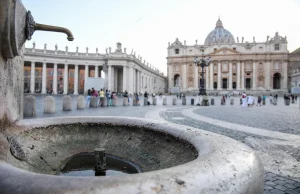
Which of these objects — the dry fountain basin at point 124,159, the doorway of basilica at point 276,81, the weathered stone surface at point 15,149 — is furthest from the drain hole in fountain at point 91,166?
the doorway of basilica at point 276,81

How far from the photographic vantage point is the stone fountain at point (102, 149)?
85 cm

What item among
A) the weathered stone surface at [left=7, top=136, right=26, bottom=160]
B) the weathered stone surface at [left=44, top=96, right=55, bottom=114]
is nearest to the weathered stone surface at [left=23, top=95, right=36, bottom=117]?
the weathered stone surface at [left=44, top=96, right=55, bottom=114]

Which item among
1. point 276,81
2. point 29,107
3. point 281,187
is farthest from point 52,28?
point 276,81

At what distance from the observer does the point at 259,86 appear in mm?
70875

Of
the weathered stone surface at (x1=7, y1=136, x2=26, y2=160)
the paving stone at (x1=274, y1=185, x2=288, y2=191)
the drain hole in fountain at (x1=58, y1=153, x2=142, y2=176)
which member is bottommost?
the paving stone at (x1=274, y1=185, x2=288, y2=191)

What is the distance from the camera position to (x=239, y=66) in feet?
238

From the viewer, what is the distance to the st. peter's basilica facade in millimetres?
70438

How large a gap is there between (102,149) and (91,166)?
523 millimetres

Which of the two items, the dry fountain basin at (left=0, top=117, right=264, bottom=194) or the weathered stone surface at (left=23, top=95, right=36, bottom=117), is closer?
the dry fountain basin at (left=0, top=117, right=264, bottom=194)

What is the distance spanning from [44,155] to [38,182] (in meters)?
1.45

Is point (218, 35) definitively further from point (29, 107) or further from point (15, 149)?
point (15, 149)

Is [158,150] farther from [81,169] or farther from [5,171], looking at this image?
[5,171]

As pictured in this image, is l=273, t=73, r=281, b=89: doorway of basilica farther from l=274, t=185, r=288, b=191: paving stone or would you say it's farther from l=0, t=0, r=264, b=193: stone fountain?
l=0, t=0, r=264, b=193: stone fountain

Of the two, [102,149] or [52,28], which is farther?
[52,28]
